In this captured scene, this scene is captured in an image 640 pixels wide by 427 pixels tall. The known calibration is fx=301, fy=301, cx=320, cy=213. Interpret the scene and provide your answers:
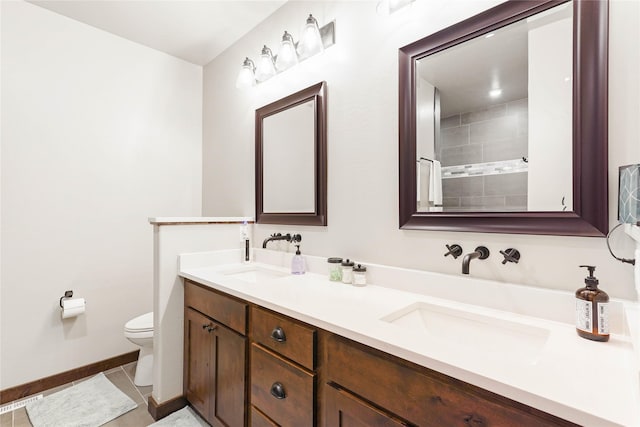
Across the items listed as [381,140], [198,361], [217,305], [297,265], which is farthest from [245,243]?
[381,140]

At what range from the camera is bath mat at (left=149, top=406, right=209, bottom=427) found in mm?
A: 1722

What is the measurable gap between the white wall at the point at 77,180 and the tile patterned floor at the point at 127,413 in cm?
20

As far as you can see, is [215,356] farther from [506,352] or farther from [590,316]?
[590,316]

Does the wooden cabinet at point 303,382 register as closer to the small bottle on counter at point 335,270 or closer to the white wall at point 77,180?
the small bottle on counter at point 335,270

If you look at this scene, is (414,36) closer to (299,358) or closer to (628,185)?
(628,185)

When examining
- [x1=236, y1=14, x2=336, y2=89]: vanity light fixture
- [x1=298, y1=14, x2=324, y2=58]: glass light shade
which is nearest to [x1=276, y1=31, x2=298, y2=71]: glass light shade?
[x1=236, y1=14, x2=336, y2=89]: vanity light fixture

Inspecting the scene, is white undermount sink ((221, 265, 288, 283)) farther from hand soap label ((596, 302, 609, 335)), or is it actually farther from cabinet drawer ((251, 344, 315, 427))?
hand soap label ((596, 302, 609, 335))

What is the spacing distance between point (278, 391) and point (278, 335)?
0.22 metres

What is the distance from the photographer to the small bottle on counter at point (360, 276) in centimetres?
147

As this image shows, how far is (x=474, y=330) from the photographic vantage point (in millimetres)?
1068

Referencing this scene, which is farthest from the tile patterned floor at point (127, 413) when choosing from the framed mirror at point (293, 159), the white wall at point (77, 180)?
the framed mirror at point (293, 159)

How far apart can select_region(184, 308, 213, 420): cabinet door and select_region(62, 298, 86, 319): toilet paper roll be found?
2.90ft

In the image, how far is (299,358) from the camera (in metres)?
1.09

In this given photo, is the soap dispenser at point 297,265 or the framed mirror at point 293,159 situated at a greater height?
the framed mirror at point 293,159
